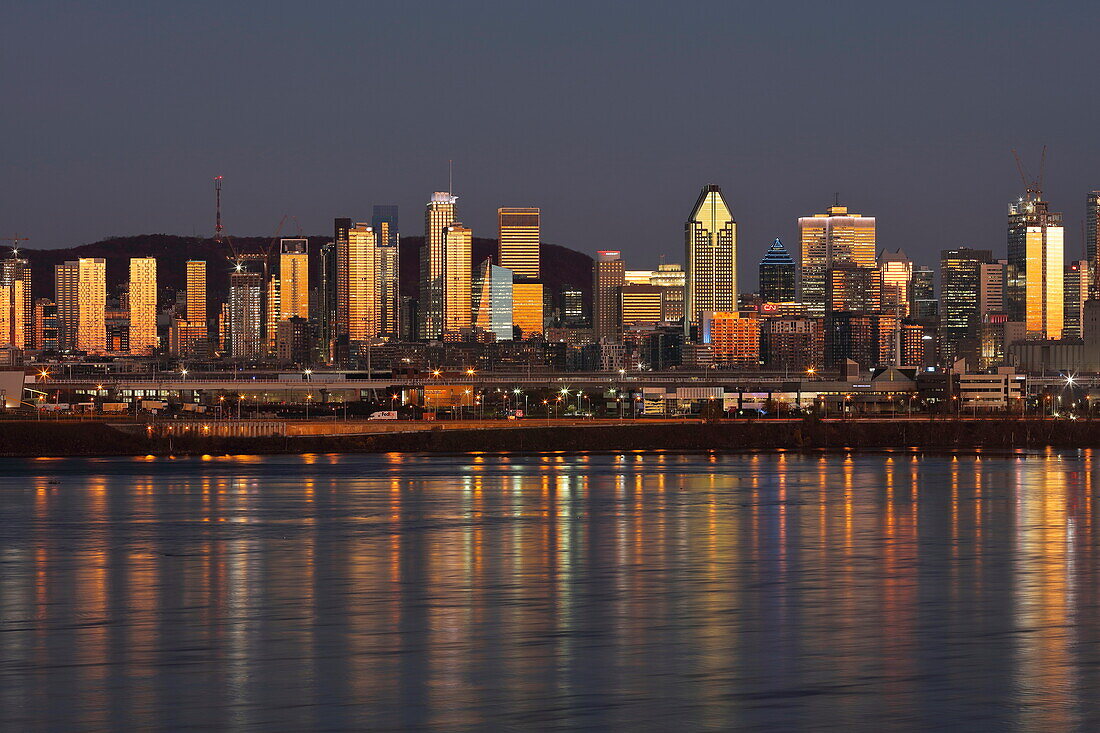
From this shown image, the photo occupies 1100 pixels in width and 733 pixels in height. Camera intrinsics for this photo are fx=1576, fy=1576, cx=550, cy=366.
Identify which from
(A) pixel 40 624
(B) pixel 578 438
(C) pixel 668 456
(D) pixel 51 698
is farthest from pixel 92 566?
(B) pixel 578 438

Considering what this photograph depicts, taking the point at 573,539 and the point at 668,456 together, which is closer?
the point at 573,539

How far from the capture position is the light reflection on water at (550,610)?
23.7 meters

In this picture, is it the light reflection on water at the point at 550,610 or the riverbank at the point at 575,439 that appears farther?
the riverbank at the point at 575,439

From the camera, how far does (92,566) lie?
135ft

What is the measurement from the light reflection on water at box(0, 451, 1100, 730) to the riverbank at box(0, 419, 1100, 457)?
46.8 metres

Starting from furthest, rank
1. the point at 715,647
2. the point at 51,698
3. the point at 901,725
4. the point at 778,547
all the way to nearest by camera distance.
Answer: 1. the point at 778,547
2. the point at 715,647
3. the point at 51,698
4. the point at 901,725

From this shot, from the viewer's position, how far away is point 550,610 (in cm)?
3328

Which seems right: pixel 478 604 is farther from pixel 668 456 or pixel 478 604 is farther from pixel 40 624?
pixel 668 456

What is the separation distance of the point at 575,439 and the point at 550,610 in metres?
83.9

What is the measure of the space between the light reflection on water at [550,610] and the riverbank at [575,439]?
1844 inches

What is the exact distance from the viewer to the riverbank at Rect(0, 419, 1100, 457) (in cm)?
11194

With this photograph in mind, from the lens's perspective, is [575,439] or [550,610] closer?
[550,610]

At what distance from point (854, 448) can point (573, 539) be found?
69.0 meters

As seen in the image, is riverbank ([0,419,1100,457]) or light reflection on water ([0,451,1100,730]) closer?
light reflection on water ([0,451,1100,730])
